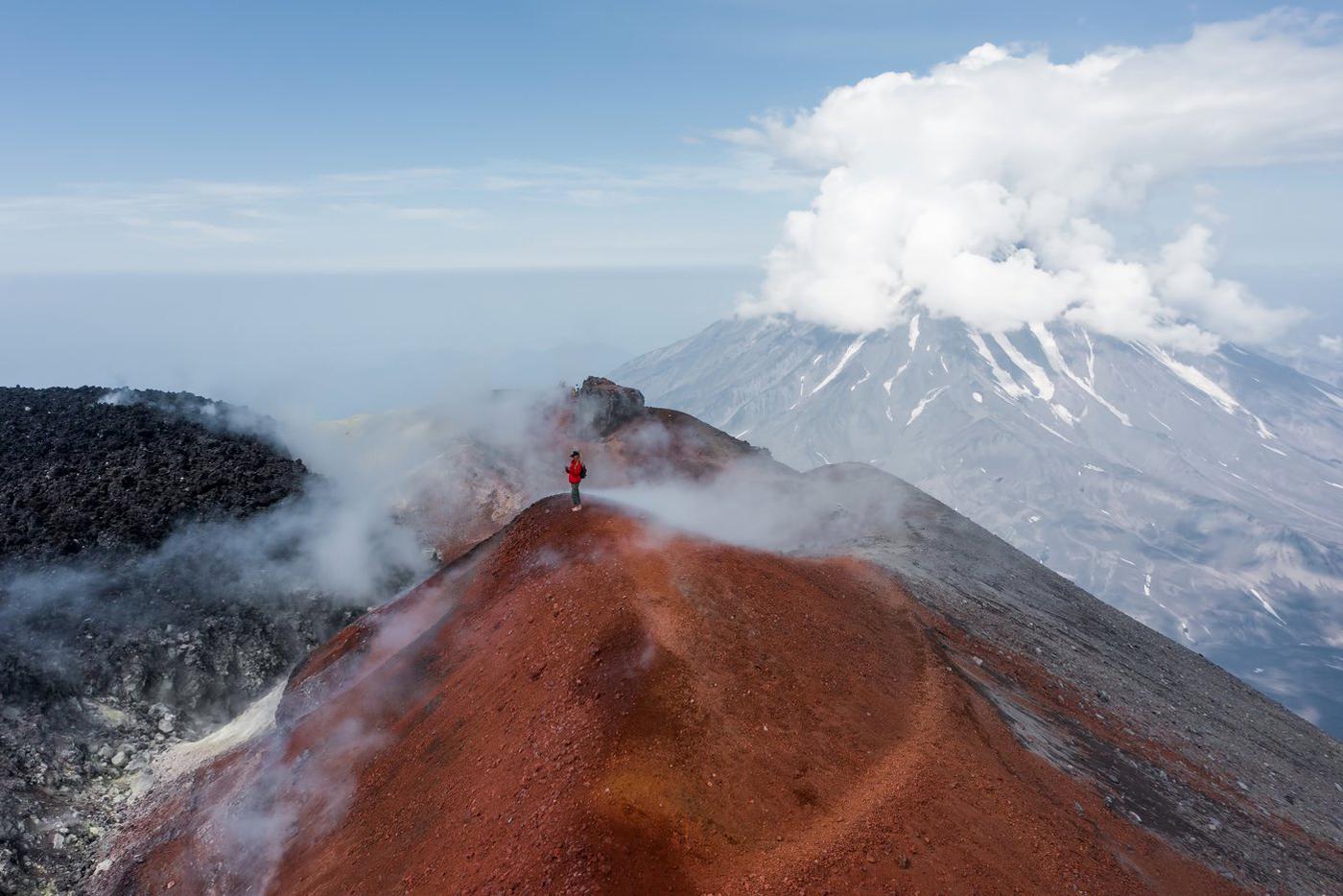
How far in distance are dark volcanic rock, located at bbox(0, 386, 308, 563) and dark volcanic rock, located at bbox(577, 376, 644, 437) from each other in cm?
1704

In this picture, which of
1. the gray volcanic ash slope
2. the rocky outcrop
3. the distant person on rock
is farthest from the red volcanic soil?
the gray volcanic ash slope

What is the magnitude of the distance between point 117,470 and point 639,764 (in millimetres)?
31310

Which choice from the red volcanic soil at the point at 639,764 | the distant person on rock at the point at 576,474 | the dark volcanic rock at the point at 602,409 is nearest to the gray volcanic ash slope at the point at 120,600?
the red volcanic soil at the point at 639,764

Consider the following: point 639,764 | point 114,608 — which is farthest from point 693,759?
point 114,608

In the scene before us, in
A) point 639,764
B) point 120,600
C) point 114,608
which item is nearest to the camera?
point 639,764

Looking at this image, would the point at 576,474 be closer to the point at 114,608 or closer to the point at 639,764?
the point at 639,764

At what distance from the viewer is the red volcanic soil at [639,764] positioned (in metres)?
12.5

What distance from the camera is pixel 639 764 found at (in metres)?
13.3

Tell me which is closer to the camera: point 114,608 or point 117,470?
point 114,608

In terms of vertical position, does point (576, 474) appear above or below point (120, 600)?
above

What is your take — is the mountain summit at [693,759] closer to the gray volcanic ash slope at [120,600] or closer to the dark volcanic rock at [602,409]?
the gray volcanic ash slope at [120,600]

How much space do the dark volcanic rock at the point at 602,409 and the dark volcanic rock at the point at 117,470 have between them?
17040mm

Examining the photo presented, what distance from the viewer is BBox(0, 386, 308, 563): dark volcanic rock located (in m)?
28.9

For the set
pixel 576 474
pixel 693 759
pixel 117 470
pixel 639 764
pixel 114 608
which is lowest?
pixel 114 608
